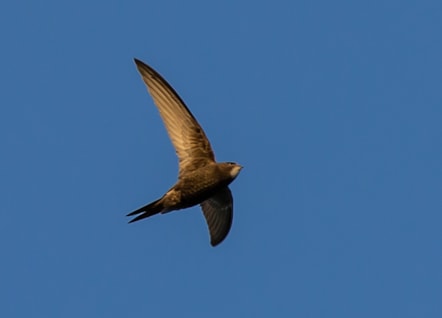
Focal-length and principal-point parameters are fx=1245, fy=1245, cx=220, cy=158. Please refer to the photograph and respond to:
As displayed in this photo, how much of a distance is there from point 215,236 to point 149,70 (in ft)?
8.72

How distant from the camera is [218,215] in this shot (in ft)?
58.7

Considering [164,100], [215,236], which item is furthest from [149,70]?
[215,236]

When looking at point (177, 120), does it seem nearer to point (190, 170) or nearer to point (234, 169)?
point (190, 170)

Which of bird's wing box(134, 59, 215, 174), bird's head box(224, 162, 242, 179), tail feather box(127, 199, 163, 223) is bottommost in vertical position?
tail feather box(127, 199, 163, 223)

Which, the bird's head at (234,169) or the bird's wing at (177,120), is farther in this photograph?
the bird's wing at (177,120)

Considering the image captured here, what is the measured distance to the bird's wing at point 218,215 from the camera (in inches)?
697

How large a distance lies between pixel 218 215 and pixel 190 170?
132 cm

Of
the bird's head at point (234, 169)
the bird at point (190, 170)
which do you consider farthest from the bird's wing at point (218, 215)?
the bird's head at point (234, 169)

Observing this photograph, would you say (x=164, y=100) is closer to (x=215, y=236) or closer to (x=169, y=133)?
(x=169, y=133)

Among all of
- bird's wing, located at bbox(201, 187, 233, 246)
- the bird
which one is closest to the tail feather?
the bird

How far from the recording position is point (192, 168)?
16.8m

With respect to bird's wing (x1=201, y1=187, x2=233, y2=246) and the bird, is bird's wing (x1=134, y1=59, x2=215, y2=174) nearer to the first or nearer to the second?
the bird

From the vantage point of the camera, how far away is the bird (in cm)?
1650

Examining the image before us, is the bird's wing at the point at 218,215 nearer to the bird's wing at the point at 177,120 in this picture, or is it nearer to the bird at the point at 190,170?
the bird at the point at 190,170
